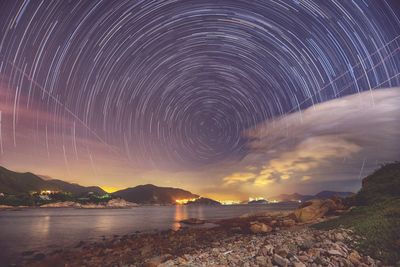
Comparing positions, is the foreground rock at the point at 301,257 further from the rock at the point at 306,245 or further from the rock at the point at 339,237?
the rock at the point at 339,237

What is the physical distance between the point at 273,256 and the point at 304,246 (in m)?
2.62

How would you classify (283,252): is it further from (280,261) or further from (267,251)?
(267,251)

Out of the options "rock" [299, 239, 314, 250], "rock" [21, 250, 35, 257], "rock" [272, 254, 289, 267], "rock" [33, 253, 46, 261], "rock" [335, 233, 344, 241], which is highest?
"rock" [335, 233, 344, 241]

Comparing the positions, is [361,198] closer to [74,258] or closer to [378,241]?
[378,241]

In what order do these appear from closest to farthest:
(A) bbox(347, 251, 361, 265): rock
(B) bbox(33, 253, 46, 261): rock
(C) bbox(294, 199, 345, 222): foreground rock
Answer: (A) bbox(347, 251, 361, 265): rock, (B) bbox(33, 253, 46, 261): rock, (C) bbox(294, 199, 345, 222): foreground rock

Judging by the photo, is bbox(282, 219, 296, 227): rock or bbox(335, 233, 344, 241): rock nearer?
bbox(335, 233, 344, 241): rock

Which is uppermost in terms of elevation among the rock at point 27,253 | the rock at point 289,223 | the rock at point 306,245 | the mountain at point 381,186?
the mountain at point 381,186

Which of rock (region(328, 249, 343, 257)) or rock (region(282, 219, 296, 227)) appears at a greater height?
rock (region(282, 219, 296, 227))

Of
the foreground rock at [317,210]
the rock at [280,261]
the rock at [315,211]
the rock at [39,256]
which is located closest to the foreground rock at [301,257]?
the rock at [280,261]

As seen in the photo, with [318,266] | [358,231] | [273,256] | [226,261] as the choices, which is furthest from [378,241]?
[226,261]

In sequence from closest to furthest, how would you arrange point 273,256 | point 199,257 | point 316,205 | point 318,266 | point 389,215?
point 318,266 < point 273,256 < point 199,257 < point 389,215 < point 316,205

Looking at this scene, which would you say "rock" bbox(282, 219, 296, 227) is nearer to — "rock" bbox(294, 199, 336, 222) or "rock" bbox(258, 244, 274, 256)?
"rock" bbox(294, 199, 336, 222)

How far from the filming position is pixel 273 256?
14859 mm

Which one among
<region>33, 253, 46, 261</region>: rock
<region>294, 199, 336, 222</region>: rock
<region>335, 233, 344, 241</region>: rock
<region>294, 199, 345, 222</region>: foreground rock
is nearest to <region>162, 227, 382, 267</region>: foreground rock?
<region>335, 233, 344, 241</region>: rock
